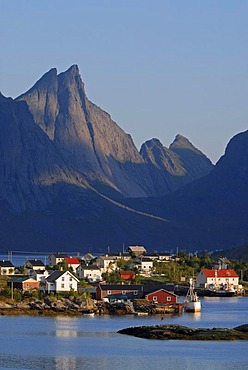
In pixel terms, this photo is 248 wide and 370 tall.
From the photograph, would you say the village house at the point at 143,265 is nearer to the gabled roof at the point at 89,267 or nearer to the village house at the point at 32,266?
the gabled roof at the point at 89,267

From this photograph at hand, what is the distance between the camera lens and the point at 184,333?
53.5 metres

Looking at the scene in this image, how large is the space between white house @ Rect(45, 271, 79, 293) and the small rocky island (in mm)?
19345

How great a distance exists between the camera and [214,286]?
92.2 m

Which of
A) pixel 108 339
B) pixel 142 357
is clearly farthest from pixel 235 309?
pixel 142 357

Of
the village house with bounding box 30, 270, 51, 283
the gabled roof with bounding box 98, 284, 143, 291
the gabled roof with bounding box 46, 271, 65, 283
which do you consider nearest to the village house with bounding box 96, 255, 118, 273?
the village house with bounding box 30, 270, 51, 283

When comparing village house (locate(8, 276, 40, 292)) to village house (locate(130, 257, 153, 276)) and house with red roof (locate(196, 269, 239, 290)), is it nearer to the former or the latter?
house with red roof (locate(196, 269, 239, 290))

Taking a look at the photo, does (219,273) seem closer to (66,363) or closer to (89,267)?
(89,267)

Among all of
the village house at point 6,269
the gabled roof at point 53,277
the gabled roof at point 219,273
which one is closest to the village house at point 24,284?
the gabled roof at point 53,277

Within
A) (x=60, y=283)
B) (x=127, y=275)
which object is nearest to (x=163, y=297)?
(x=60, y=283)

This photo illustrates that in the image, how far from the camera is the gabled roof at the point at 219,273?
92.5 m

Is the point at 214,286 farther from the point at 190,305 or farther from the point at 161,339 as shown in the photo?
the point at 161,339

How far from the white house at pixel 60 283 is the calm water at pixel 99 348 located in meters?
10.6

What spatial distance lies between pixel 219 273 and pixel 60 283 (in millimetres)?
21205

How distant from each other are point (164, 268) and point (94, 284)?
16740 mm
